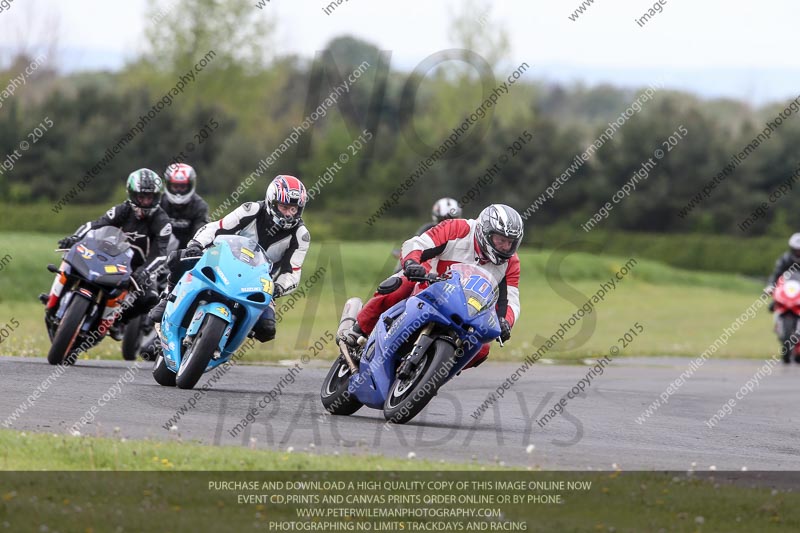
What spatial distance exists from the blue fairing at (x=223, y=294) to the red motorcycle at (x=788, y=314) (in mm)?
15749

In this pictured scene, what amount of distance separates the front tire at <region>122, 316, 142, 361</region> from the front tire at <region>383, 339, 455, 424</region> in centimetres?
634

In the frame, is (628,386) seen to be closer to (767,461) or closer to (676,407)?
(676,407)

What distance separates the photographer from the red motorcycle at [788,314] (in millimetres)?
24703

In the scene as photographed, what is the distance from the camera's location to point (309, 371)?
16344 mm

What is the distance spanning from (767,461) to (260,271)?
16.2 feet

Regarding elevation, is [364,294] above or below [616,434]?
below

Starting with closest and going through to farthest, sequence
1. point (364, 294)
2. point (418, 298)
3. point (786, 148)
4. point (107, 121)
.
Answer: point (418, 298) < point (364, 294) < point (107, 121) < point (786, 148)

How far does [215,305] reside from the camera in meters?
11.4

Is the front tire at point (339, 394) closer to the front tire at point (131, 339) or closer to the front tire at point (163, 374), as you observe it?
the front tire at point (163, 374)

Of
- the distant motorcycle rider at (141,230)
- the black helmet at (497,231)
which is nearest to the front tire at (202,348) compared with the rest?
the black helmet at (497,231)

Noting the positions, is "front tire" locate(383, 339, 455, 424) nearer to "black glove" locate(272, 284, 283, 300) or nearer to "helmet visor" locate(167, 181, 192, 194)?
"black glove" locate(272, 284, 283, 300)

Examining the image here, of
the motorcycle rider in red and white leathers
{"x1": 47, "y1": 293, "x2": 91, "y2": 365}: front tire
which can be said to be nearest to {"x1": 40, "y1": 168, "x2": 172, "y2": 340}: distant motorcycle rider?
{"x1": 47, "y1": 293, "x2": 91, "y2": 365}: front tire

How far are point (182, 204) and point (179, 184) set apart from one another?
32 centimetres

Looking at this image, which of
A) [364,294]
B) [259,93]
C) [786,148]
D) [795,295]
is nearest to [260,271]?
[795,295]
